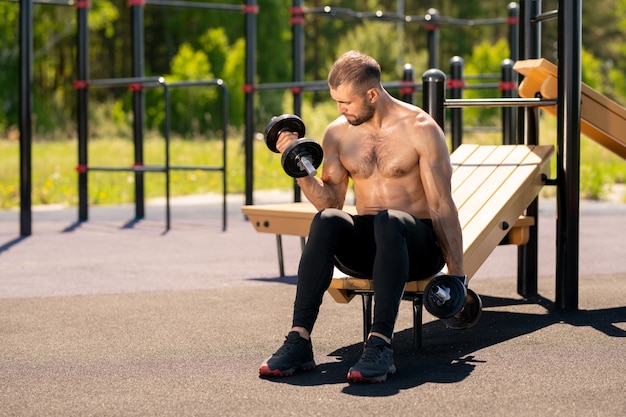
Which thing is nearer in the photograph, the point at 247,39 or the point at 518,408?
the point at 518,408

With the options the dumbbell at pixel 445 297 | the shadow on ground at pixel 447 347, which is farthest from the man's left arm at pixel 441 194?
the shadow on ground at pixel 447 347

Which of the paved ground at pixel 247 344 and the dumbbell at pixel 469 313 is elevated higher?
the dumbbell at pixel 469 313

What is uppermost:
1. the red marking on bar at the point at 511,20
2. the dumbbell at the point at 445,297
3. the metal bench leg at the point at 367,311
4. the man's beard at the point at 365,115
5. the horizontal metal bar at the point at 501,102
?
the red marking on bar at the point at 511,20

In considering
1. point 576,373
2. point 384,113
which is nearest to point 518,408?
point 576,373

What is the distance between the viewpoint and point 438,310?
4.32 metres

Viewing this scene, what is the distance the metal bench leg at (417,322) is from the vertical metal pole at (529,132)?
1773 mm

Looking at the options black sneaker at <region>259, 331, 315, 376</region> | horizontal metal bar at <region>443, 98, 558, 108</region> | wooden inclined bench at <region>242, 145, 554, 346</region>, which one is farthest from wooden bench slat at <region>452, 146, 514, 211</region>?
black sneaker at <region>259, 331, 315, 376</region>

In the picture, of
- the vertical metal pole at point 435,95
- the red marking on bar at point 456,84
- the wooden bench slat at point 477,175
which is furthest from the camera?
the red marking on bar at point 456,84

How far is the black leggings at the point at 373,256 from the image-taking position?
4230 mm

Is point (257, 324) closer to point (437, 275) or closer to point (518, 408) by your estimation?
point (437, 275)

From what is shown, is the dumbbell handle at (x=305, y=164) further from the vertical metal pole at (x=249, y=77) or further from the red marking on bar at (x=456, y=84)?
the vertical metal pole at (x=249, y=77)

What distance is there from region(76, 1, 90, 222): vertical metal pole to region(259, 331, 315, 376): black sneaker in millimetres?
7680

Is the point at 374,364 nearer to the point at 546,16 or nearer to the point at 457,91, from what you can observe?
the point at 546,16

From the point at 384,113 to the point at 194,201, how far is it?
31.6 ft
